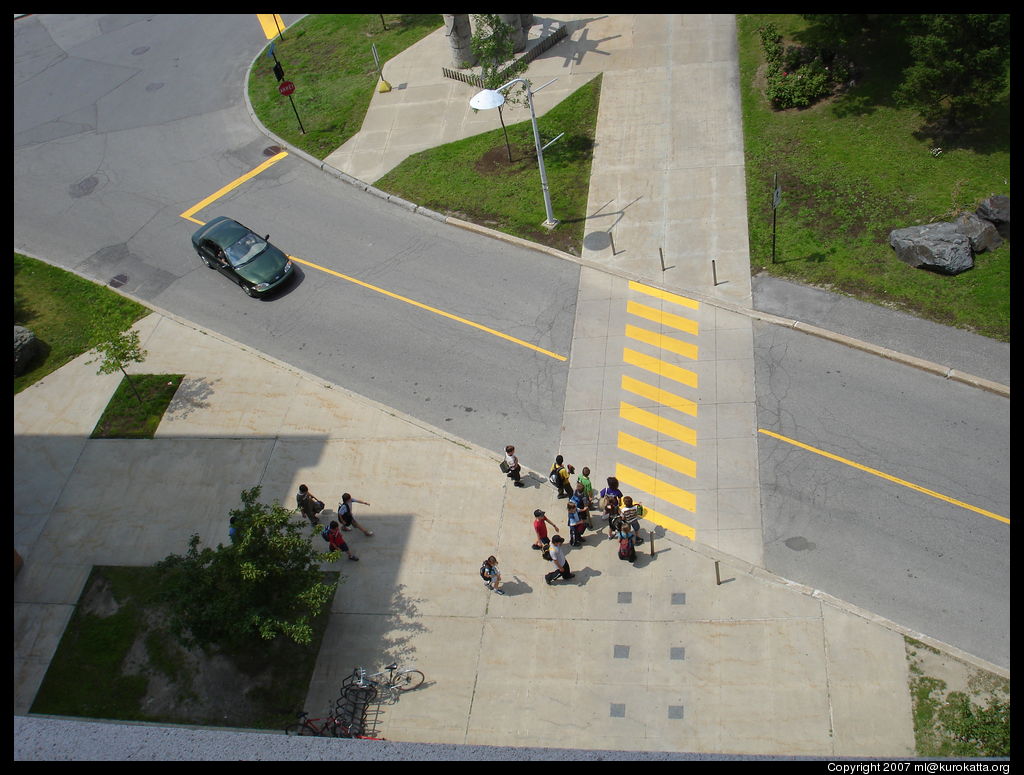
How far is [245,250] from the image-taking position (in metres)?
24.0

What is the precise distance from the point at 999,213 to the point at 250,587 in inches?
814

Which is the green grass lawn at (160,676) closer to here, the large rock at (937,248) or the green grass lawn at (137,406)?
the green grass lawn at (137,406)

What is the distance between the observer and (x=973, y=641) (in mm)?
14727

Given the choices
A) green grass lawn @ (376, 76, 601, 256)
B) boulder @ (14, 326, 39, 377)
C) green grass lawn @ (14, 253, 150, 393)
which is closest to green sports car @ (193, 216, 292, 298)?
green grass lawn @ (14, 253, 150, 393)

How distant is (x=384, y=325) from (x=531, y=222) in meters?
5.87

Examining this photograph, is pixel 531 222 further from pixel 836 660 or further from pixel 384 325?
pixel 836 660

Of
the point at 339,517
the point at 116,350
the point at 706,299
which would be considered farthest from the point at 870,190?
the point at 116,350

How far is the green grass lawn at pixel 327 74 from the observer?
101 ft

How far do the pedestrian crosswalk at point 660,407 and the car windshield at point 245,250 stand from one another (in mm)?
11000

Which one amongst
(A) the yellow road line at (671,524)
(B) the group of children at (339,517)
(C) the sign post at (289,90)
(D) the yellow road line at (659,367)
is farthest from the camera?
(C) the sign post at (289,90)

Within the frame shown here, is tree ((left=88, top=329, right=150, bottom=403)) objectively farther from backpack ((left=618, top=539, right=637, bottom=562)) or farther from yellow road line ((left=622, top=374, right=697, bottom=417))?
backpack ((left=618, top=539, right=637, bottom=562))

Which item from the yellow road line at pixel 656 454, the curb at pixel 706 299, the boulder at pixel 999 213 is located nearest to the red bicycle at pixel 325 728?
the yellow road line at pixel 656 454

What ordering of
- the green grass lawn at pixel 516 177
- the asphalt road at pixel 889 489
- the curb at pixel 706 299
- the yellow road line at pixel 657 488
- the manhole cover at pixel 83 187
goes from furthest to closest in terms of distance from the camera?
the manhole cover at pixel 83 187, the green grass lawn at pixel 516 177, the curb at pixel 706 299, the yellow road line at pixel 657 488, the asphalt road at pixel 889 489

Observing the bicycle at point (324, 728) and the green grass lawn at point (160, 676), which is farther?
the green grass lawn at point (160, 676)
